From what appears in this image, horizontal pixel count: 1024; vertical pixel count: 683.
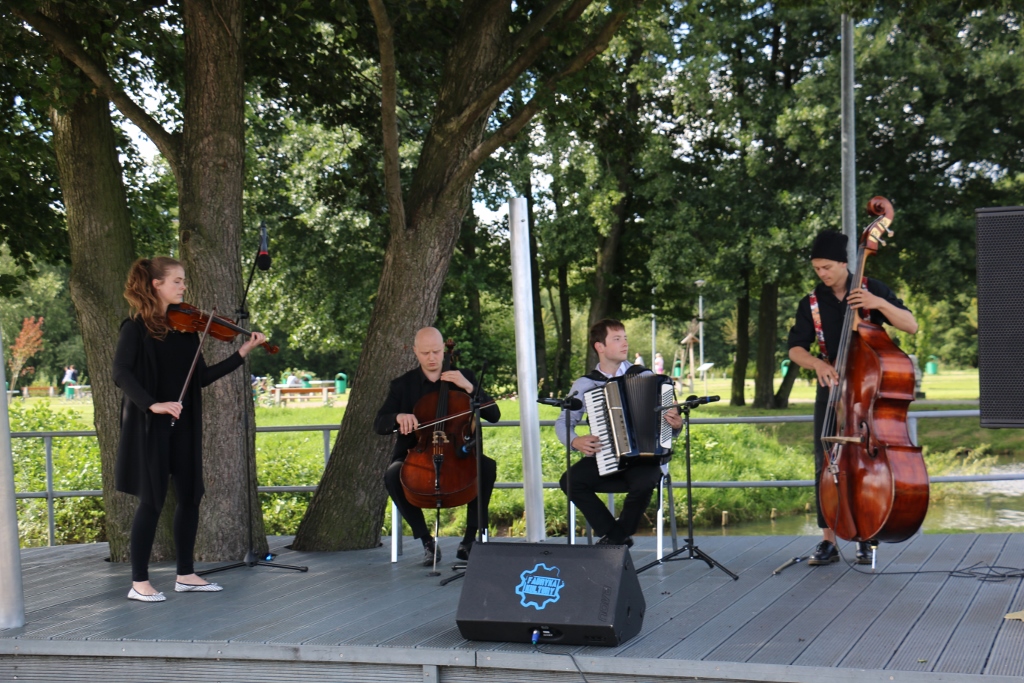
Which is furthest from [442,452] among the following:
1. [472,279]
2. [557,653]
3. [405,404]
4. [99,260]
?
[472,279]

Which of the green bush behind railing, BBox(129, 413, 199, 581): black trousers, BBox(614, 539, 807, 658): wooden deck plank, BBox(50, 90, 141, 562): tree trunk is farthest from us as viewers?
the green bush behind railing

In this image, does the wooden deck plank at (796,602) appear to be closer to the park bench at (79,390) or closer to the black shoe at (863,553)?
the black shoe at (863,553)

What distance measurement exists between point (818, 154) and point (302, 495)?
36.2ft

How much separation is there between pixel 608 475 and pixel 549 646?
71.1 inches

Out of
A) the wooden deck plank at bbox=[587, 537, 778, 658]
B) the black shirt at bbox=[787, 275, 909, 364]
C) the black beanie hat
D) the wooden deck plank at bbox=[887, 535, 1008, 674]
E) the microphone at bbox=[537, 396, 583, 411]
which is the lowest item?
the wooden deck plank at bbox=[587, 537, 778, 658]

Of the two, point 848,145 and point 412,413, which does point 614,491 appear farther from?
point 848,145

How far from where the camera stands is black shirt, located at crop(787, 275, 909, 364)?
5.57m

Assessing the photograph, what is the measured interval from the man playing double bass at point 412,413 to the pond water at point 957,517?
6.70 m

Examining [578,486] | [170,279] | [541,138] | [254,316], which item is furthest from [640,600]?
[254,316]

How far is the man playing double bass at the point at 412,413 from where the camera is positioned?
20.5 ft

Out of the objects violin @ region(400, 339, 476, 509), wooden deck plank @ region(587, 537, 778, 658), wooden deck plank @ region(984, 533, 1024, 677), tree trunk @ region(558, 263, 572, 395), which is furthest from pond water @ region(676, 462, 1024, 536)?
tree trunk @ region(558, 263, 572, 395)

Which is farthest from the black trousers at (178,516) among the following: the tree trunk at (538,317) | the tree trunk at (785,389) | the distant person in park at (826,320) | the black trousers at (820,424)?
the tree trunk at (785,389)

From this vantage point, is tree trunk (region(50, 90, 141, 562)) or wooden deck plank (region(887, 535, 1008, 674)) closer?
wooden deck plank (region(887, 535, 1008, 674))

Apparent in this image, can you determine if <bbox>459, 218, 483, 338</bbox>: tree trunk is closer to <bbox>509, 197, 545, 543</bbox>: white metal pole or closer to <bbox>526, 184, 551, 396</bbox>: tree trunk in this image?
<bbox>526, 184, 551, 396</bbox>: tree trunk
